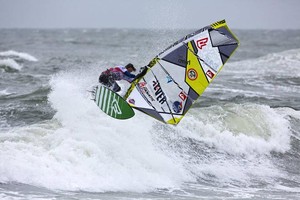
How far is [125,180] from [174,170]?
1.12 meters

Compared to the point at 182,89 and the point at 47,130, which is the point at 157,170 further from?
the point at 47,130

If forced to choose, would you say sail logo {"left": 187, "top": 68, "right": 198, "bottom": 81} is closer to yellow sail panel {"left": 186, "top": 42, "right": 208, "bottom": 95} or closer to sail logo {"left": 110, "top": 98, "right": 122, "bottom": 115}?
yellow sail panel {"left": 186, "top": 42, "right": 208, "bottom": 95}

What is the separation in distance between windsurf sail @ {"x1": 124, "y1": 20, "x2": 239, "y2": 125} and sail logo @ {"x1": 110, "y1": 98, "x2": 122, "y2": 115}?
394mm

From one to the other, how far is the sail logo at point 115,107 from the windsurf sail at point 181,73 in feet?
1.29

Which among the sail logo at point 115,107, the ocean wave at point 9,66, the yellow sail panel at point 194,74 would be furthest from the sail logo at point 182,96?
the ocean wave at point 9,66

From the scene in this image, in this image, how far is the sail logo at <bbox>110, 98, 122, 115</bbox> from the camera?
28.3 ft

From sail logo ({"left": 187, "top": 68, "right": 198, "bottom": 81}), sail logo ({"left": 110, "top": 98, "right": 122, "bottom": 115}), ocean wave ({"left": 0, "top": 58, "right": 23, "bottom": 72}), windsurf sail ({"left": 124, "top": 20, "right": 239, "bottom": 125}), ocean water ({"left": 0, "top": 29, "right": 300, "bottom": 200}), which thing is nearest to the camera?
ocean water ({"left": 0, "top": 29, "right": 300, "bottom": 200})

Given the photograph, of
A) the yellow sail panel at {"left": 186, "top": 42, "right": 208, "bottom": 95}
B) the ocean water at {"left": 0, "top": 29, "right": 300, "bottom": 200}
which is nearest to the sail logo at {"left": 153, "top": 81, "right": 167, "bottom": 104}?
the yellow sail panel at {"left": 186, "top": 42, "right": 208, "bottom": 95}

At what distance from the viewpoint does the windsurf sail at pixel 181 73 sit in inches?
356

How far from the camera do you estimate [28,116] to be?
11633 millimetres

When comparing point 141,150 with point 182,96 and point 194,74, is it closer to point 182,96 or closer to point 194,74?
point 182,96

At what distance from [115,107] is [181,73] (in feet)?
4.71

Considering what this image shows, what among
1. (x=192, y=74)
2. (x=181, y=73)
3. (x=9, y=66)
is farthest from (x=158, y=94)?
(x=9, y=66)

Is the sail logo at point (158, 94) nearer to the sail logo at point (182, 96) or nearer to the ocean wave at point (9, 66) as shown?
the sail logo at point (182, 96)
